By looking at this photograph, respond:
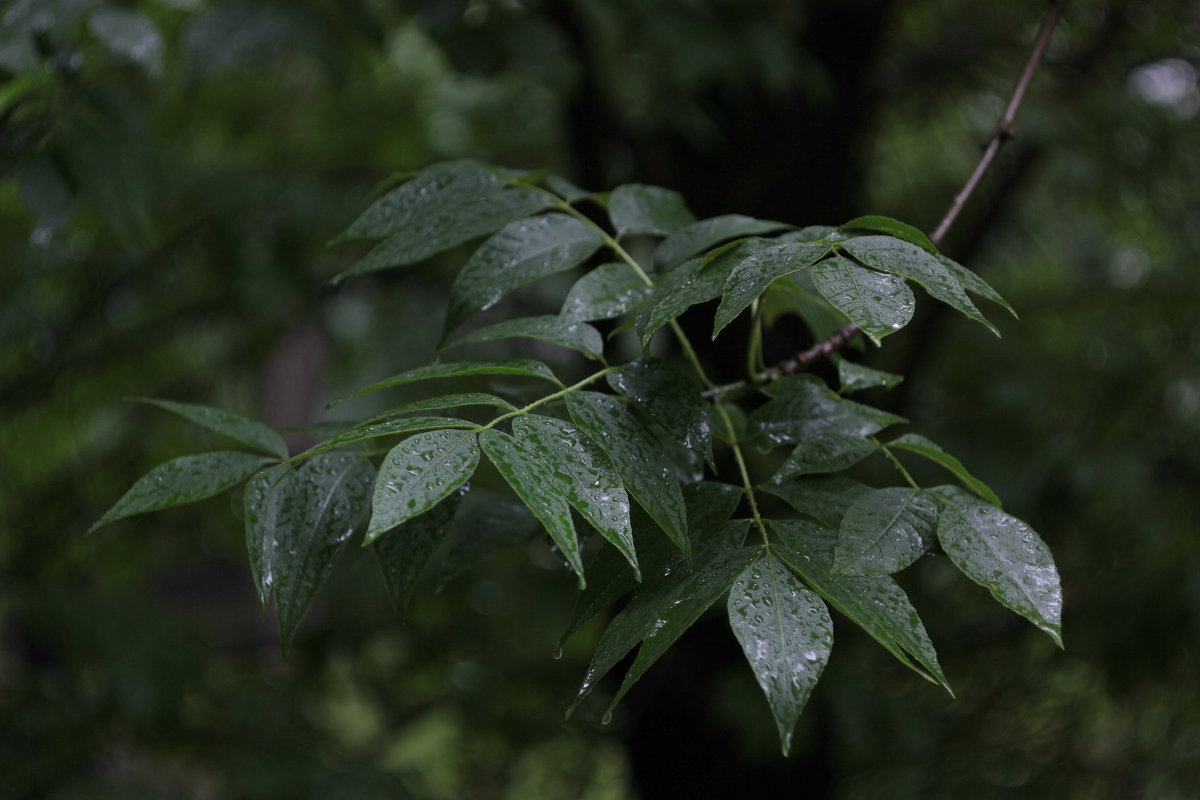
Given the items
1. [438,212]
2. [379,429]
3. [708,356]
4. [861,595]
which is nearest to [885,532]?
[861,595]

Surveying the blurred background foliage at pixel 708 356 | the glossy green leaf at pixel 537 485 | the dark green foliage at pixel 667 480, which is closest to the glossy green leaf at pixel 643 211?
the dark green foliage at pixel 667 480

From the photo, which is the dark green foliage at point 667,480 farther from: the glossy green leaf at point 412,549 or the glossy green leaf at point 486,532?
the glossy green leaf at point 486,532

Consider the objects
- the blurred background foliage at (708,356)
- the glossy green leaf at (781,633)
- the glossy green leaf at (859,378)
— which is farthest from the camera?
the blurred background foliage at (708,356)

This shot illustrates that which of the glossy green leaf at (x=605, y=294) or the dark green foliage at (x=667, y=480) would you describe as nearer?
the dark green foliage at (x=667, y=480)

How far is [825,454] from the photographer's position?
0.51m

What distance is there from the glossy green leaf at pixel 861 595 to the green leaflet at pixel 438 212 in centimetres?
29

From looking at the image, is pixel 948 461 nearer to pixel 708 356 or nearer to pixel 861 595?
pixel 861 595

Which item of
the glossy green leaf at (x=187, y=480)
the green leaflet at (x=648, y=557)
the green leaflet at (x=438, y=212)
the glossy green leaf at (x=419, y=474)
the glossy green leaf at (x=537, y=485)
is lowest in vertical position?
the green leaflet at (x=648, y=557)

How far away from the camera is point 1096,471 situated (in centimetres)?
152

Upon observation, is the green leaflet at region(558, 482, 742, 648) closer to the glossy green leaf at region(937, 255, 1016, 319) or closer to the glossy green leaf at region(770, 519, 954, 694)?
the glossy green leaf at region(770, 519, 954, 694)

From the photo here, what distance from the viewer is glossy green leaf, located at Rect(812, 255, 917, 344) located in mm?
385

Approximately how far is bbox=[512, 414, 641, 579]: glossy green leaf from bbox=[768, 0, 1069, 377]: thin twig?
20 centimetres

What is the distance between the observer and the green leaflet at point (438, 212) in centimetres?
58

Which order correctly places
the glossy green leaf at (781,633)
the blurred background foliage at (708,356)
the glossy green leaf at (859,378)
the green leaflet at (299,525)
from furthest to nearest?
1. the blurred background foliage at (708,356)
2. the glossy green leaf at (859,378)
3. the green leaflet at (299,525)
4. the glossy green leaf at (781,633)
